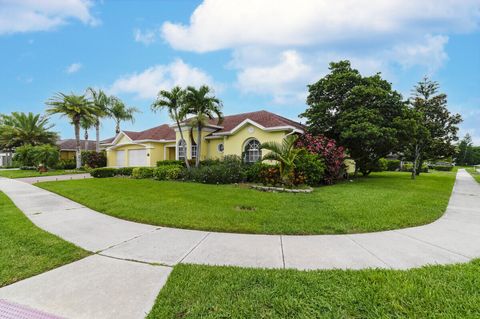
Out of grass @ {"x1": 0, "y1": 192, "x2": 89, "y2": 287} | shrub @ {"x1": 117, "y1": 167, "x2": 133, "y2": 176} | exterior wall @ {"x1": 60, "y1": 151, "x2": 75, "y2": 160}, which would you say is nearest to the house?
shrub @ {"x1": 117, "y1": 167, "x2": 133, "y2": 176}

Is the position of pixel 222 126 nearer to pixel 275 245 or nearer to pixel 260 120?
pixel 260 120

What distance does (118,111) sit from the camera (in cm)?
3384

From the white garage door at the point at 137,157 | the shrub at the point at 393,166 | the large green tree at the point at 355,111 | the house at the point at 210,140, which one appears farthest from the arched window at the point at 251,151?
the shrub at the point at 393,166

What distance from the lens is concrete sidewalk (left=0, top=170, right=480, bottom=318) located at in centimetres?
320

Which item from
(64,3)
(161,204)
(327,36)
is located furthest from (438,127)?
(64,3)

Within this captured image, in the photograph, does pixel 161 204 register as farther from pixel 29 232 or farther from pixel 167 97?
pixel 167 97

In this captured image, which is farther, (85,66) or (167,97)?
(167,97)

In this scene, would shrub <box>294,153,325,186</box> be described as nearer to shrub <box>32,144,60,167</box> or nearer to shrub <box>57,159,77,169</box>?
shrub <box>32,144,60,167</box>

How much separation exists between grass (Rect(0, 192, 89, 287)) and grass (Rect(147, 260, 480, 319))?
2074mm

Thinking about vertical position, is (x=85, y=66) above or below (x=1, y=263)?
above

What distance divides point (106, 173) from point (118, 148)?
8796 mm

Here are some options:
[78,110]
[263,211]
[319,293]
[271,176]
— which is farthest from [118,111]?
[319,293]

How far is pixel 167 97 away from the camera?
16.4m

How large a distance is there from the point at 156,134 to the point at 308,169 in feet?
57.8
